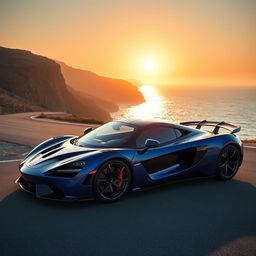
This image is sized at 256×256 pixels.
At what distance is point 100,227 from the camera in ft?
14.7

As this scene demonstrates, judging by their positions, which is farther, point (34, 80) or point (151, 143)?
point (34, 80)

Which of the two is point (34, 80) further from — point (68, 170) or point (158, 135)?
point (68, 170)

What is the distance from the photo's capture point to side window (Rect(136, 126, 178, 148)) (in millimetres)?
6006

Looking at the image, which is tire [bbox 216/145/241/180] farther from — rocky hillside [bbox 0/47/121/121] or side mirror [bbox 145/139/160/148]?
rocky hillside [bbox 0/47/121/121]

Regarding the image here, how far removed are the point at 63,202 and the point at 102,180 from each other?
0.70m

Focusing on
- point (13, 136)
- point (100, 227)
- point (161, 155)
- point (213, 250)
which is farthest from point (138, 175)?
point (13, 136)

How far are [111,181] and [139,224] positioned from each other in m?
1.01

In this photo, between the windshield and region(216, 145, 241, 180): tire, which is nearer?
the windshield

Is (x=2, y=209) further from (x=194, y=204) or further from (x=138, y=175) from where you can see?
(x=194, y=204)

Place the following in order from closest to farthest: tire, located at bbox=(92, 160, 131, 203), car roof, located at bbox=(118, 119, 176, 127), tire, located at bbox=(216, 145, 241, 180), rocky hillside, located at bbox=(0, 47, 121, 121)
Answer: tire, located at bbox=(92, 160, 131, 203), car roof, located at bbox=(118, 119, 176, 127), tire, located at bbox=(216, 145, 241, 180), rocky hillside, located at bbox=(0, 47, 121, 121)

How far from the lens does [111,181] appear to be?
541cm

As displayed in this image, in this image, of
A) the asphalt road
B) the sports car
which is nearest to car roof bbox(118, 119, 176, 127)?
the sports car

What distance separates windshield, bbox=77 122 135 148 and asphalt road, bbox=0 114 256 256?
36.9 inches

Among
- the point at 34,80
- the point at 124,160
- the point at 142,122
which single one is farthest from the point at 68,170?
the point at 34,80
